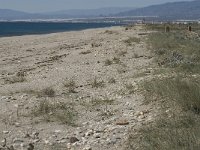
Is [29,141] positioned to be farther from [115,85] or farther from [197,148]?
[115,85]

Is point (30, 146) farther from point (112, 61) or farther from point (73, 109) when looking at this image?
point (112, 61)

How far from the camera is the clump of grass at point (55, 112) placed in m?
9.64

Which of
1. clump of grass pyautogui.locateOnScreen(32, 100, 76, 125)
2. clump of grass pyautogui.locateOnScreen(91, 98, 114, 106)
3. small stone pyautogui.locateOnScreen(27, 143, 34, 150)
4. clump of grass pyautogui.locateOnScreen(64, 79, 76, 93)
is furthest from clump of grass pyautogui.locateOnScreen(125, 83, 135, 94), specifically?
small stone pyautogui.locateOnScreen(27, 143, 34, 150)

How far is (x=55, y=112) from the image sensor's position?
1018 cm

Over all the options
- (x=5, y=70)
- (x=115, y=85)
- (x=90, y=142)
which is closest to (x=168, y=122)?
(x=90, y=142)

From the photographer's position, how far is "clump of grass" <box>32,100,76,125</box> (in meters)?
9.64

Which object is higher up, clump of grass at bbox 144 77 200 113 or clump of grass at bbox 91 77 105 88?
clump of grass at bbox 144 77 200 113

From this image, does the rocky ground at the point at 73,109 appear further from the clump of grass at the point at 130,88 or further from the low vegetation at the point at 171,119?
the low vegetation at the point at 171,119

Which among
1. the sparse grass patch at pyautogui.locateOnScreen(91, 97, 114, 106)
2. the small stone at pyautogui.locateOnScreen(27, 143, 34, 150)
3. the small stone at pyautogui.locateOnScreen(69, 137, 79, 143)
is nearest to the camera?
the small stone at pyautogui.locateOnScreen(27, 143, 34, 150)

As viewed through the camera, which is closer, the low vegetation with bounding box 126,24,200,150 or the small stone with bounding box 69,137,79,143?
the low vegetation with bounding box 126,24,200,150

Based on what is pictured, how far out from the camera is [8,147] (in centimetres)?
780

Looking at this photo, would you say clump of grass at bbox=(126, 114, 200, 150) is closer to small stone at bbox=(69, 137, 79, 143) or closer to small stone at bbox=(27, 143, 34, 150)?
small stone at bbox=(69, 137, 79, 143)

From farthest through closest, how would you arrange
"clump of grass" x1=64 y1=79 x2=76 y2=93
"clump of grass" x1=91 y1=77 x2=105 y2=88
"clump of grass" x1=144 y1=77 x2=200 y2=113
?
"clump of grass" x1=91 y1=77 x2=105 y2=88 < "clump of grass" x1=64 y1=79 x2=76 y2=93 < "clump of grass" x1=144 y1=77 x2=200 y2=113

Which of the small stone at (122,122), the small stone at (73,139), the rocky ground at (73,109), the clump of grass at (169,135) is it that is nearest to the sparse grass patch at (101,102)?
the rocky ground at (73,109)
